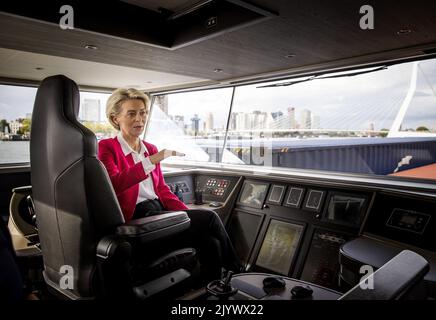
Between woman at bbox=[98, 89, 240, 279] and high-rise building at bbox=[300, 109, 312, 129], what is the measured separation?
2.44m

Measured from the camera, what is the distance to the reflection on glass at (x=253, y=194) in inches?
129

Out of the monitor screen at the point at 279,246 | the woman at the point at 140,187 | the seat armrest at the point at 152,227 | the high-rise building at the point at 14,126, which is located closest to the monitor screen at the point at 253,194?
the monitor screen at the point at 279,246

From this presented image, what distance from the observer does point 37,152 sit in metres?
1.50

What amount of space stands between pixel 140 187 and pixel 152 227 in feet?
2.25

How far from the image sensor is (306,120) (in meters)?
4.24

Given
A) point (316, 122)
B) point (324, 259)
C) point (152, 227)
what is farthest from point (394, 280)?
point (316, 122)

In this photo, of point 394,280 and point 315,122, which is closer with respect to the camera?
point 394,280

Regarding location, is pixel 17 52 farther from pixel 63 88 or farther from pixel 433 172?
pixel 433 172

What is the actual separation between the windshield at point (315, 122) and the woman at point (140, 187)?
176 centimetres

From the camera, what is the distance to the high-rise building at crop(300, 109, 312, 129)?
165 inches

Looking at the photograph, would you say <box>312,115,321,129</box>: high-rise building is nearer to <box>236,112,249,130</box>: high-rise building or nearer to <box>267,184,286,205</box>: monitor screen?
<box>236,112,249,130</box>: high-rise building
